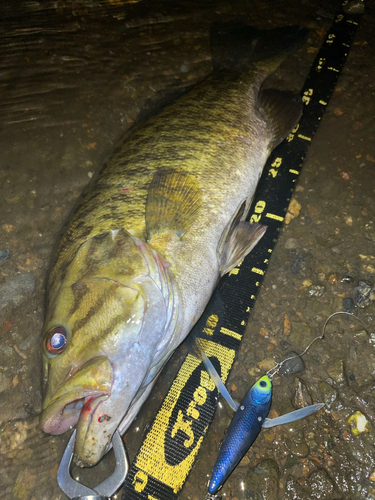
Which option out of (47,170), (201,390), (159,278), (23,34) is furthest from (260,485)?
(23,34)

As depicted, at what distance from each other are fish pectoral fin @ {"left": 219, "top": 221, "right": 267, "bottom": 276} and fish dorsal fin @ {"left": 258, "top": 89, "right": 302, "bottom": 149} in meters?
0.93

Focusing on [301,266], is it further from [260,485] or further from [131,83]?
[131,83]

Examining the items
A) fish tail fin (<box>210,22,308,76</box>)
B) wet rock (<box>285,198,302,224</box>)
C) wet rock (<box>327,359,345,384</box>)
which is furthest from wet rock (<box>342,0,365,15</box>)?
wet rock (<box>327,359,345,384</box>)

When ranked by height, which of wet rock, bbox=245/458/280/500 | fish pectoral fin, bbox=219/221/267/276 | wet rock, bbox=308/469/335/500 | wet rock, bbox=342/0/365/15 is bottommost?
wet rock, bbox=245/458/280/500

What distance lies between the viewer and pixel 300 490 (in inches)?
83.8

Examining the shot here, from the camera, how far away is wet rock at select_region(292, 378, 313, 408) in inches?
91.4

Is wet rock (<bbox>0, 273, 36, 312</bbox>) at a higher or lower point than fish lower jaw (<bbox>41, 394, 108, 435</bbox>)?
lower

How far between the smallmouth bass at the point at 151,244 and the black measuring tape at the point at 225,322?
0.28m

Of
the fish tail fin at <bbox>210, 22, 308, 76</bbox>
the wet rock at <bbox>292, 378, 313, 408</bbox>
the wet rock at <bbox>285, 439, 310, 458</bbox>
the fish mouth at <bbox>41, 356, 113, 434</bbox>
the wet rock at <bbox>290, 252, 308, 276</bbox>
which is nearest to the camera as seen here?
the fish mouth at <bbox>41, 356, 113, 434</bbox>

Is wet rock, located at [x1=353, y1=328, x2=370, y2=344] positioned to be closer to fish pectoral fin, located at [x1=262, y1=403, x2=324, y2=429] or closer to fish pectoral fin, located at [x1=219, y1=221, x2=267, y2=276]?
fish pectoral fin, located at [x1=262, y1=403, x2=324, y2=429]

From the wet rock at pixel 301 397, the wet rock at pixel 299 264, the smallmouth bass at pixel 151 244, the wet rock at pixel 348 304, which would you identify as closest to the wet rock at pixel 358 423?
the wet rock at pixel 301 397

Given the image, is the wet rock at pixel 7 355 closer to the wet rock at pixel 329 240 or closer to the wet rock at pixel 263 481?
the wet rock at pixel 263 481

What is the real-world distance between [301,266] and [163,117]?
5.41 feet

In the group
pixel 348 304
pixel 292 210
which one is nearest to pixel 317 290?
pixel 348 304
